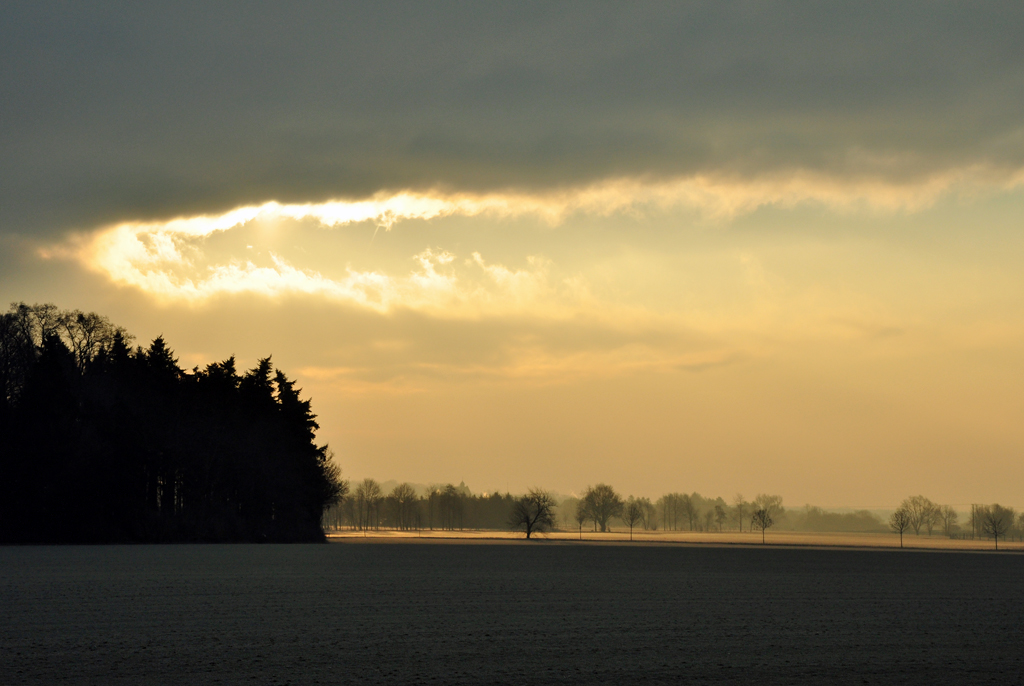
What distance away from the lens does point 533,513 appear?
162m

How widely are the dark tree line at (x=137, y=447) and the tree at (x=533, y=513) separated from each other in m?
54.9

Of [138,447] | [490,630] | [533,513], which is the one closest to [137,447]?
[138,447]

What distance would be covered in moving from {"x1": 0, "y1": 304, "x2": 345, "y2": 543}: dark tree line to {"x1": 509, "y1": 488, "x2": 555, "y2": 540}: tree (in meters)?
54.9

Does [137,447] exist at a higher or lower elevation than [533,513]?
higher

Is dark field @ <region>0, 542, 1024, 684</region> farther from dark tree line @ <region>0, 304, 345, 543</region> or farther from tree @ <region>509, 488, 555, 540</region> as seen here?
tree @ <region>509, 488, 555, 540</region>

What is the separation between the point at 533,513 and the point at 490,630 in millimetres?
143599

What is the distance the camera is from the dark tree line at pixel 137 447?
75.5 meters

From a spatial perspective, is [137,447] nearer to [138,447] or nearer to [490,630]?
[138,447]

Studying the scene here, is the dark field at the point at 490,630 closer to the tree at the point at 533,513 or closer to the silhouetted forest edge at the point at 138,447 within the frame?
the silhouetted forest edge at the point at 138,447

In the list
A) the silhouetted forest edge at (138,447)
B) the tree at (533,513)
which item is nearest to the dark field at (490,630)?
the silhouetted forest edge at (138,447)

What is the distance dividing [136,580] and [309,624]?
16010mm

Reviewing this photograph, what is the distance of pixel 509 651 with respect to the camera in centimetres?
1738

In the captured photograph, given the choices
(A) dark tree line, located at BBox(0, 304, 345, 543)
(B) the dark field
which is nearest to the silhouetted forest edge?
(A) dark tree line, located at BBox(0, 304, 345, 543)

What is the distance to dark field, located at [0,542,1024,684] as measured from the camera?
15.1 m
